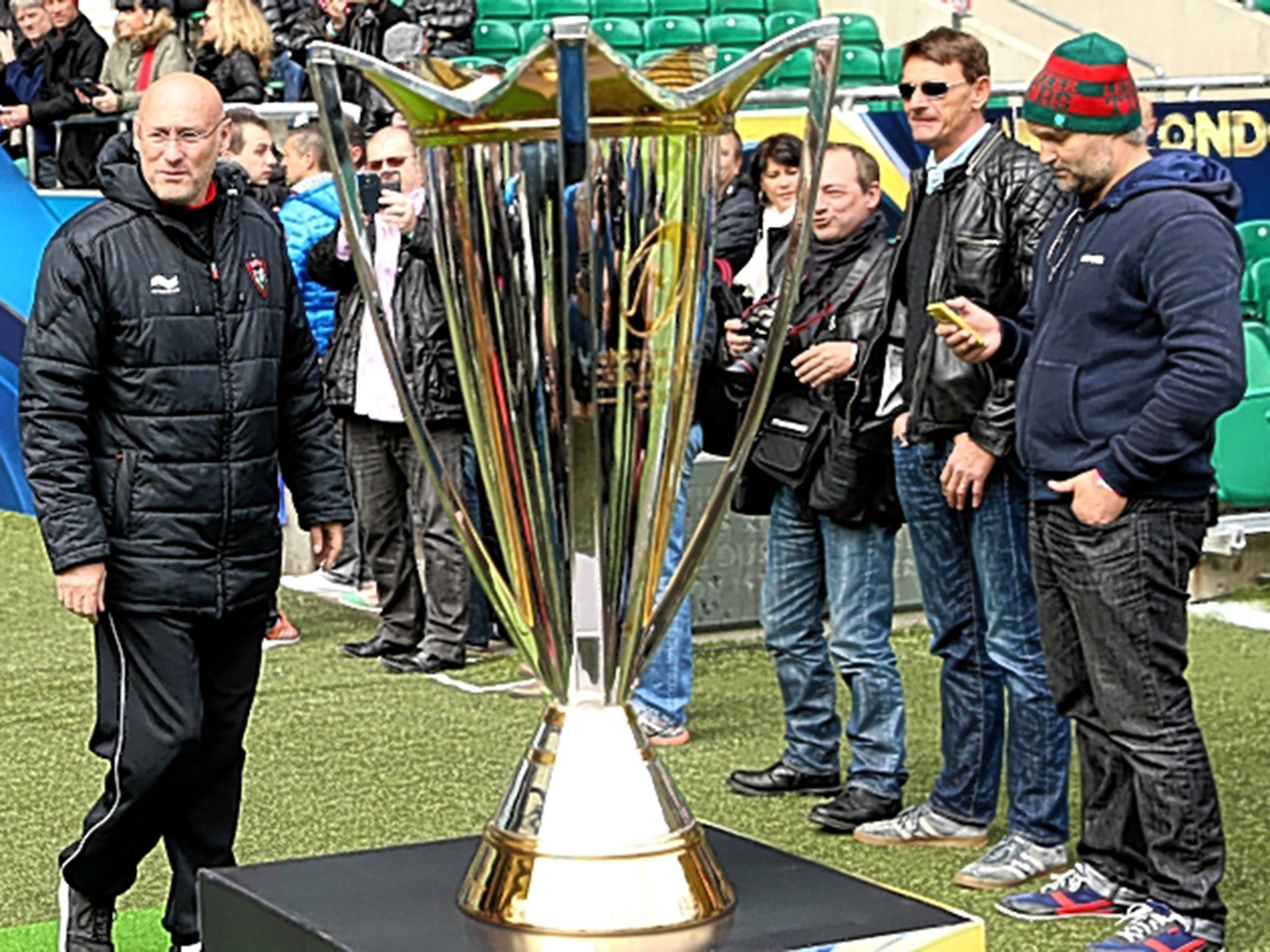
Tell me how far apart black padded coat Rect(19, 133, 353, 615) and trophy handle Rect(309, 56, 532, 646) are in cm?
141

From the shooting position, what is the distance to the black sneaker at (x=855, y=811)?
508cm

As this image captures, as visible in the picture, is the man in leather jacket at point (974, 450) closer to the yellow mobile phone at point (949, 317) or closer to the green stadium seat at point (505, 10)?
the yellow mobile phone at point (949, 317)

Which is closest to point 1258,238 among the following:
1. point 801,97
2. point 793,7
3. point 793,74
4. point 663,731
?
point 801,97

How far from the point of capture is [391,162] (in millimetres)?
6566

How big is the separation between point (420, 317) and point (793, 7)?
830cm

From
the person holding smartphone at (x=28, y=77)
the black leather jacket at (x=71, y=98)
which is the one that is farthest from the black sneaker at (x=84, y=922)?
the person holding smartphone at (x=28, y=77)

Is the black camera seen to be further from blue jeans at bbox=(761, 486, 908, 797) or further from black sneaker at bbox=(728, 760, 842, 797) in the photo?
black sneaker at bbox=(728, 760, 842, 797)

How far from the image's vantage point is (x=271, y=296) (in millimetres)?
4008

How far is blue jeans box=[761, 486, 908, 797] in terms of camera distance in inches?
201

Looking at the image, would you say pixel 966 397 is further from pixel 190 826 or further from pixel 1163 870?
pixel 190 826

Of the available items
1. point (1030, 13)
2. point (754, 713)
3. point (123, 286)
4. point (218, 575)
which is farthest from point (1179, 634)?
point (1030, 13)

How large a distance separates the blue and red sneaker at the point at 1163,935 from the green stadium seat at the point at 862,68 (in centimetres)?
923

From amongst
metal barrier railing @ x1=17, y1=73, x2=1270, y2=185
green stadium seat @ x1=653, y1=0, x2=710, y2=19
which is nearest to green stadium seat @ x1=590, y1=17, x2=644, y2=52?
green stadium seat @ x1=653, y1=0, x2=710, y2=19

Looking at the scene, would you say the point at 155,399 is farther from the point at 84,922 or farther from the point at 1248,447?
the point at 1248,447
